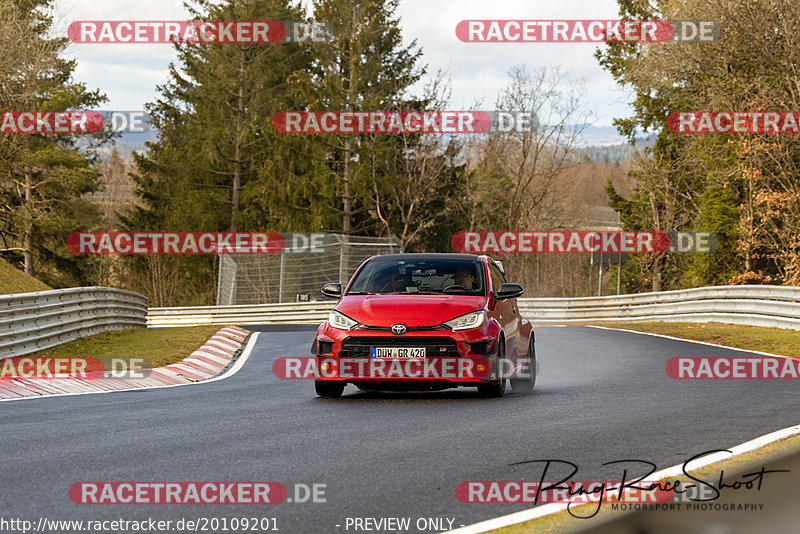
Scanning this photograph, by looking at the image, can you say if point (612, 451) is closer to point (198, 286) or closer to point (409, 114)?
point (409, 114)

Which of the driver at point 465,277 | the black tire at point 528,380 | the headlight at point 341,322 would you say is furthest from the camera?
the black tire at point 528,380

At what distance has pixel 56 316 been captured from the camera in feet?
56.5

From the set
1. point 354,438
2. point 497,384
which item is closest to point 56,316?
point 497,384

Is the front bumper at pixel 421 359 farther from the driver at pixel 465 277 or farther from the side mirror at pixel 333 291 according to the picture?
the driver at pixel 465 277

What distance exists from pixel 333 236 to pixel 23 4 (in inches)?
1260

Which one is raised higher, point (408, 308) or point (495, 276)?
point (495, 276)

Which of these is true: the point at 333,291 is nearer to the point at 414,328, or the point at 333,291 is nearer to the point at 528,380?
the point at 414,328

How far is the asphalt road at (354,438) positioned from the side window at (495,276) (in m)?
1.41

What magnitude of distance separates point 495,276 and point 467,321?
197 cm

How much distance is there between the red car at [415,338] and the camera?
1058 cm

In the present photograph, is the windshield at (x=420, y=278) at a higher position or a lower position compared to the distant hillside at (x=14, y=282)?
A: higher

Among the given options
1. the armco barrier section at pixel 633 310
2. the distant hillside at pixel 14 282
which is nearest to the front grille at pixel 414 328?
the armco barrier section at pixel 633 310

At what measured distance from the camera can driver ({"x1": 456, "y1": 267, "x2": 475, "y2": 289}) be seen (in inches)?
469

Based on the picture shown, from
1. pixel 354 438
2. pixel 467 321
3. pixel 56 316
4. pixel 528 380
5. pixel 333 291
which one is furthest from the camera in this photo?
pixel 56 316
